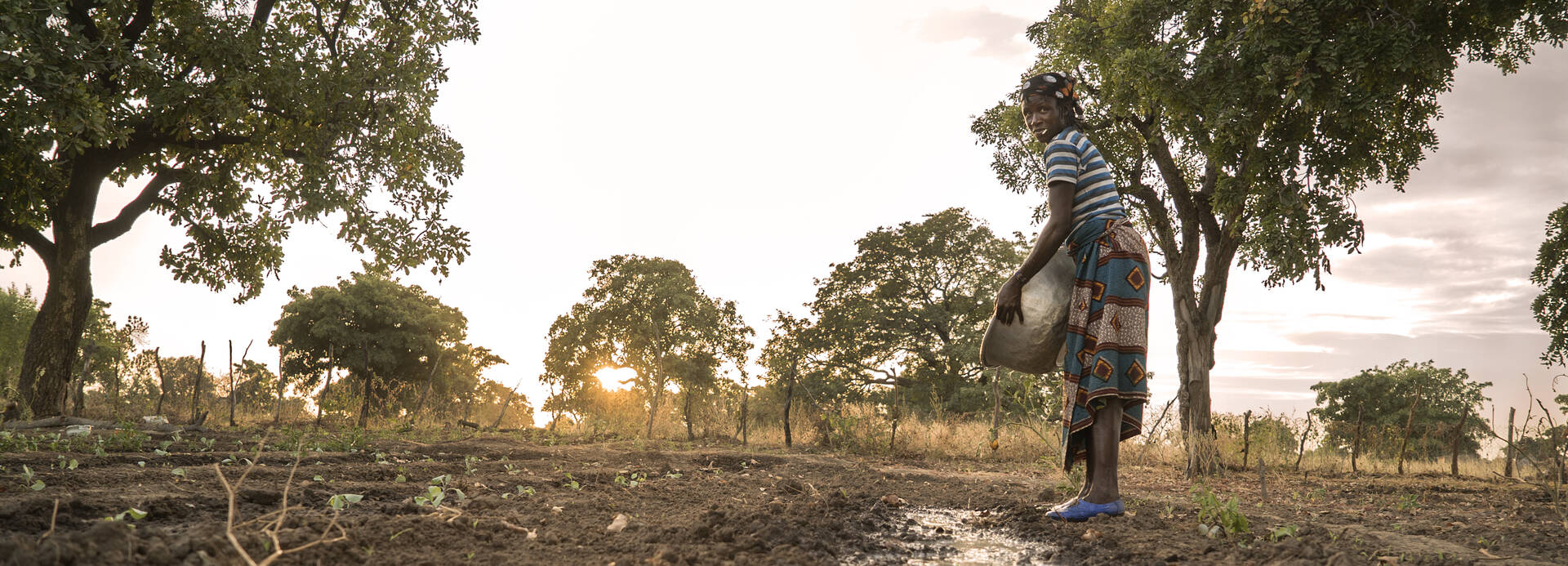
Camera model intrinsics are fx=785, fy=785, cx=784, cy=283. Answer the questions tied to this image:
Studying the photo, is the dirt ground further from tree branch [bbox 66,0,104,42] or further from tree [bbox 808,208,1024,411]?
tree [bbox 808,208,1024,411]

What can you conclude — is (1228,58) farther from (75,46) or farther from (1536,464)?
(75,46)

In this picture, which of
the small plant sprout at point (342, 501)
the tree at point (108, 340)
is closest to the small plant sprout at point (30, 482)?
the small plant sprout at point (342, 501)

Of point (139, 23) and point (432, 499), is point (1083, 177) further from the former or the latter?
point (139, 23)

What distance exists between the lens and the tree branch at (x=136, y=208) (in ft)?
43.2

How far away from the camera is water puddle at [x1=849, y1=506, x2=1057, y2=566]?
9.66 feet

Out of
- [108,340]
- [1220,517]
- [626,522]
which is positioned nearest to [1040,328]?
[1220,517]

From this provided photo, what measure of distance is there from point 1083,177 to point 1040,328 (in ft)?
2.46

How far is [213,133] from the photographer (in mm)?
12922

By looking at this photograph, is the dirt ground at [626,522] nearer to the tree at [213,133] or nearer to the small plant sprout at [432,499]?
the small plant sprout at [432,499]

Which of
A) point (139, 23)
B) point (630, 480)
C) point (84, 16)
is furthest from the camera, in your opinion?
point (139, 23)

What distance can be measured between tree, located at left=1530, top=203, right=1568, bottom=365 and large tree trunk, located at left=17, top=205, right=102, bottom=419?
2357 cm

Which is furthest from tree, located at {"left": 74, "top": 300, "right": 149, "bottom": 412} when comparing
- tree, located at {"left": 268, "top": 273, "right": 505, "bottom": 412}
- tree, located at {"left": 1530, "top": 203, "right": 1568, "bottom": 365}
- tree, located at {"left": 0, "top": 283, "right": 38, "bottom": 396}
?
tree, located at {"left": 1530, "top": 203, "right": 1568, "bottom": 365}

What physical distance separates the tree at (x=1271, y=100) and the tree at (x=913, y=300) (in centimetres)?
1391

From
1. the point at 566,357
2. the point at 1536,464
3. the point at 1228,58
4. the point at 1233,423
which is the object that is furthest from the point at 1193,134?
the point at 566,357
